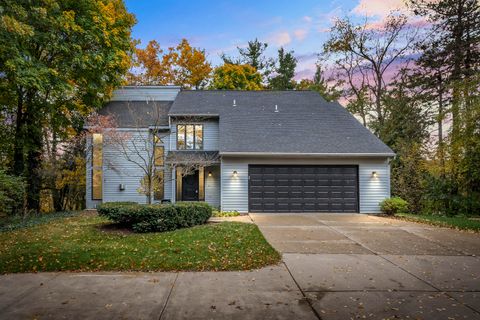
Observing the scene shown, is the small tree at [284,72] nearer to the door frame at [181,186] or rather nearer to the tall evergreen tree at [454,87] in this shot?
the tall evergreen tree at [454,87]

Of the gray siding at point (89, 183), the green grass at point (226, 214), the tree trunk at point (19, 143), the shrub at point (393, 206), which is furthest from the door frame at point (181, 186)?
the shrub at point (393, 206)

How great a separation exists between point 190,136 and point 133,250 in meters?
10.3

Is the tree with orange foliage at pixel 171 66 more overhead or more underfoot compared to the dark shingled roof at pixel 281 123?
more overhead

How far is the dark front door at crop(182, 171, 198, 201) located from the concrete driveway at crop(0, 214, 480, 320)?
391 inches

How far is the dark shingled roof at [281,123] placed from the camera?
14.2m

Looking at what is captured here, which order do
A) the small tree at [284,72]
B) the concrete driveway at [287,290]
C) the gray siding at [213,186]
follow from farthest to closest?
the small tree at [284,72], the gray siding at [213,186], the concrete driveway at [287,290]

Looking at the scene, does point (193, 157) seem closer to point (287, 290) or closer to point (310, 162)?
point (310, 162)

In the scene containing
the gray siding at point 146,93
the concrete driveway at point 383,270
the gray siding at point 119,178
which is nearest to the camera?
the concrete driveway at point 383,270

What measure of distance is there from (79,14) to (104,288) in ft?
44.2

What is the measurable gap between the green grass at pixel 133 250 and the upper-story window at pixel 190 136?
26.0 feet

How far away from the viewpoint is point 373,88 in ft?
78.5

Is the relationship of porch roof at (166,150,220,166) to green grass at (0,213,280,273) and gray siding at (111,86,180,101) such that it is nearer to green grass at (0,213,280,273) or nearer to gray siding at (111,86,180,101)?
gray siding at (111,86,180,101)

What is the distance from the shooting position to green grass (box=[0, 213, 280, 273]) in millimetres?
5727

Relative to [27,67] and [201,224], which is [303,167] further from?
[27,67]
